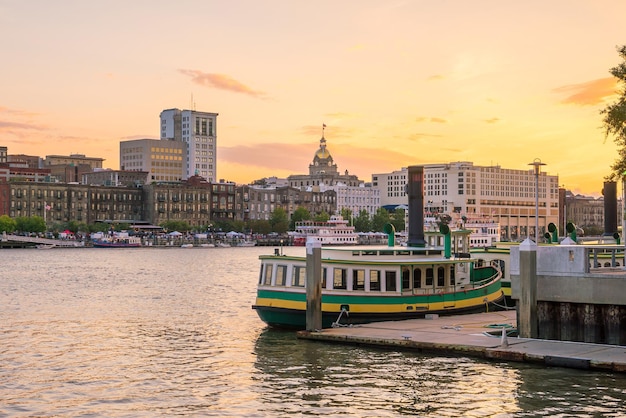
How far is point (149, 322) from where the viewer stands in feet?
186

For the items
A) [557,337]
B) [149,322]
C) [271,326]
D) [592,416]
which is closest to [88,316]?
[149,322]

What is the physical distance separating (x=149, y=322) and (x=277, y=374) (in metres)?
Result: 21.9

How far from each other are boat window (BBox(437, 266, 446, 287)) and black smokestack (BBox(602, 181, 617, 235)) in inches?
1260

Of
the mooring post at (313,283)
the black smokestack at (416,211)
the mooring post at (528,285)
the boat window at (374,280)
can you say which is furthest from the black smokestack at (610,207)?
the mooring post at (313,283)

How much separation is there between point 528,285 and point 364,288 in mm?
10271

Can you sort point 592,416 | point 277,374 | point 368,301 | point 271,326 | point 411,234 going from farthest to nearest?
point 411,234 → point 271,326 → point 368,301 → point 277,374 → point 592,416

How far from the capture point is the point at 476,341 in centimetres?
3750

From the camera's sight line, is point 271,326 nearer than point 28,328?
Yes

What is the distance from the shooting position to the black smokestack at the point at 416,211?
60438mm

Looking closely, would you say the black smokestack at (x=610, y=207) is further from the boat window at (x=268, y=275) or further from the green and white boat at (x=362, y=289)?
the boat window at (x=268, y=275)

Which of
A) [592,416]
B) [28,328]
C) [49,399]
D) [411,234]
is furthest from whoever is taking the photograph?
[411,234]

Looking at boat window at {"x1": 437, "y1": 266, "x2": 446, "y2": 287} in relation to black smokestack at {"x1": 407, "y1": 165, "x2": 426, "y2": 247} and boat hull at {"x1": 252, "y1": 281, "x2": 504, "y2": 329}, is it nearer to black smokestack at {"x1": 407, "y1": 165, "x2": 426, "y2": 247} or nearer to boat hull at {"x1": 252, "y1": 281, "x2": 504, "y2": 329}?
boat hull at {"x1": 252, "y1": 281, "x2": 504, "y2": 329}

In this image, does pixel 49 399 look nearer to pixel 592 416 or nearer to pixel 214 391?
pixel 214 391

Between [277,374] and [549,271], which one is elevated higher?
[549,271]
